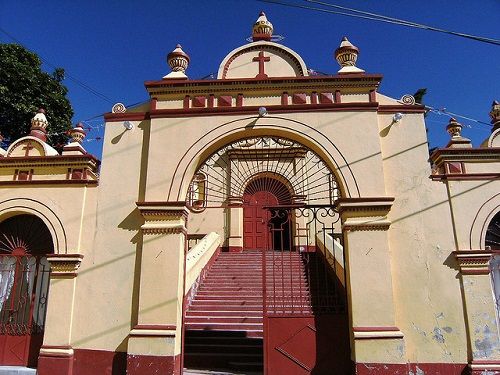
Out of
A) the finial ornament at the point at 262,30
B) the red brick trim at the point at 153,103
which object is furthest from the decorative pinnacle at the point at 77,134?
the finial ornament at the point at 262,30

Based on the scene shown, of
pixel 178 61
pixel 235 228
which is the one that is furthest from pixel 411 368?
pixel 235 228

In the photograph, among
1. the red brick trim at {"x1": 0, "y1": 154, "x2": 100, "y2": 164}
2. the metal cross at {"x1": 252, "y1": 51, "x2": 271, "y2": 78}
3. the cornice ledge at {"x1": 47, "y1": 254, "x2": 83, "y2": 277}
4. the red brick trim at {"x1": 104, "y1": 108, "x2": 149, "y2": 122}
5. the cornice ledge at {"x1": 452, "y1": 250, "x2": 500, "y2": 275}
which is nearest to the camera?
the cornice ledge at {"x1": 452, "y1": 250, "x2": 500, "y2": 275}

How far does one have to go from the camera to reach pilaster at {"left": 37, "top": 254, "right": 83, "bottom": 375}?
5957 mm

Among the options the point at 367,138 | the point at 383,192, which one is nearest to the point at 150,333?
the point at 383,192

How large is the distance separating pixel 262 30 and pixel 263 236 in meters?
4.19

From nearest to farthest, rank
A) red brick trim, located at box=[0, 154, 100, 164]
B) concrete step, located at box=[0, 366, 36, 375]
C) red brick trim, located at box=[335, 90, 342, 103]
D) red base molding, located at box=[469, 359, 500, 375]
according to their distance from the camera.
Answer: red base molding, located at box=[469, 359, 500, 375], concrete step, located at box=[0, 366, 36, 375], red brick trim, located at box=[335, 90, 342, 103], red brick trim, located at box=[0, 154, 100, 164]

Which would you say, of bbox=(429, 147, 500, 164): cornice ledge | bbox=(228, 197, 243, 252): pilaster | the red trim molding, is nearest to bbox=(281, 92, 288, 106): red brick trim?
bbox=(429, 147, 500, 164): cornice ledge

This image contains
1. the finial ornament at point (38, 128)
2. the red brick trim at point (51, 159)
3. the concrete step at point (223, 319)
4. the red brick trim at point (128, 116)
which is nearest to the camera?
the red brick trim at point (51, 159)

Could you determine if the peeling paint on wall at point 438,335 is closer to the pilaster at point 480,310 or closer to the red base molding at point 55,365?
the pilaster at point 480,310

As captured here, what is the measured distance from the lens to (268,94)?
22.3 ft

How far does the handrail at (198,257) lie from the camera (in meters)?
7.98

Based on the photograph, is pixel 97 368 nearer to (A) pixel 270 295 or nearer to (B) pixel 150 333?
(B) pixel 150 333

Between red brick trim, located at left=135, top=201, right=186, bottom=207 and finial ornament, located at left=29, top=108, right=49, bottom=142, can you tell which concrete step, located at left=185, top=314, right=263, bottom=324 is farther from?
finial ornament, located at left=29, top=108, right=49, bottom=142

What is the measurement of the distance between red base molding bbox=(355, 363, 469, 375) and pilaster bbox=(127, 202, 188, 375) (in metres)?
2.67
